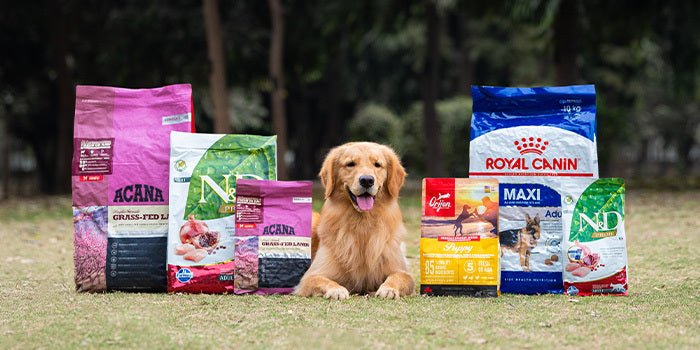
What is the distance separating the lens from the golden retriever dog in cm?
407

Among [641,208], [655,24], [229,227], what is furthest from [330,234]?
[655,24]

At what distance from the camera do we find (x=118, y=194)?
408 cm

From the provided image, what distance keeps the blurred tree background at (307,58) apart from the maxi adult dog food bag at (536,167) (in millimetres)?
6786

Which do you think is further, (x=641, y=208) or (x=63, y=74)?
(x=63, y=74)

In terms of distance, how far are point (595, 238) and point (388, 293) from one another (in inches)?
51.7

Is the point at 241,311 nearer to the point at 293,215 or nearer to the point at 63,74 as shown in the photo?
the point at 293,215

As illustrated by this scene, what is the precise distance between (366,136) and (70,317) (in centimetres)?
1628

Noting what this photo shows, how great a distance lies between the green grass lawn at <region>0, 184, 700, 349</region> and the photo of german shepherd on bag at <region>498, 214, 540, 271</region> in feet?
0.85

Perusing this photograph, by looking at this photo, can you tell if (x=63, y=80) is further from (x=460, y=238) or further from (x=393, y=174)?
(x=460, y=238)

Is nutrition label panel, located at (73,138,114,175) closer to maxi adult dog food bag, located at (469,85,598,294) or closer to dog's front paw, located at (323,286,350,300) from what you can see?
dog's front paw, located at (323,286,350,300)

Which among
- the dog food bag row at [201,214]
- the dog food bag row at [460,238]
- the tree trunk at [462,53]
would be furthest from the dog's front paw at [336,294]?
the tree trunk at [462,53]

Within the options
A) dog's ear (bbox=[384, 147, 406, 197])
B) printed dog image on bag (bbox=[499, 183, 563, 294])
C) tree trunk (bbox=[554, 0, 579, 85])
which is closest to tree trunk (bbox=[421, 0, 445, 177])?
tree trunk (bbox=[554, 0, 579, 85])

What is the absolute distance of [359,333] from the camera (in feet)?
9.59

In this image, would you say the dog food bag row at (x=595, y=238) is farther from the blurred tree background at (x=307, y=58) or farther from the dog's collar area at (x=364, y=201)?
the blurred tree background at (x=307, y=58)
